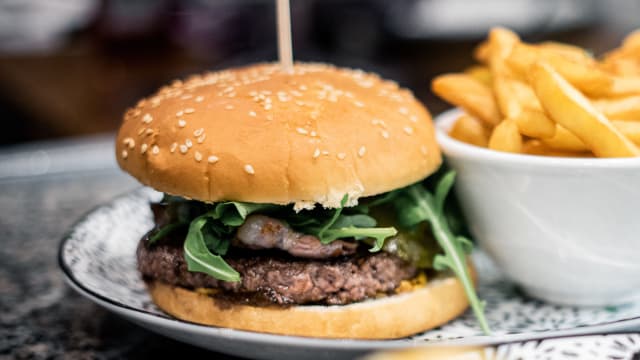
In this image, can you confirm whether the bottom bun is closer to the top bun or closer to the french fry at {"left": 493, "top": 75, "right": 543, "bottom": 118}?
the top bun

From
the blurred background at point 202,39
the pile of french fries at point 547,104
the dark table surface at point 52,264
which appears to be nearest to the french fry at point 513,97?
the pile of french fries at point 547,104

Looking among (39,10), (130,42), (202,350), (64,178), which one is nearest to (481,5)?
(130,42)

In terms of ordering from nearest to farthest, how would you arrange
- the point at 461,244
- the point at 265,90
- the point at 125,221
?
the point at 265,90
the point at 461,244
the point at 125,221

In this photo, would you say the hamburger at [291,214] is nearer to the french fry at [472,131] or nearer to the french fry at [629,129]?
the french fry at [472,131]

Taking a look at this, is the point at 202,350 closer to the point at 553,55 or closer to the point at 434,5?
the point at 553,55

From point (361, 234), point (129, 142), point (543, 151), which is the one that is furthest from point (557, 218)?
point (129, 142)

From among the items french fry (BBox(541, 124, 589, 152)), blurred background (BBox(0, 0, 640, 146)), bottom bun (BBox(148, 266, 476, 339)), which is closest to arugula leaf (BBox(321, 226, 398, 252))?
bottom bun (BBox(148, 266, 476, 339))

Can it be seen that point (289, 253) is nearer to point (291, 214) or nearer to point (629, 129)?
point (291, 214)
